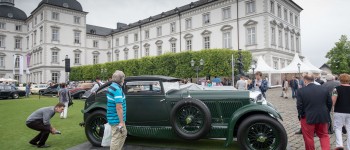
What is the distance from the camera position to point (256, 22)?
123 ft

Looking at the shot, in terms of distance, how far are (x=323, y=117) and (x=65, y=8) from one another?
60305 millimetres

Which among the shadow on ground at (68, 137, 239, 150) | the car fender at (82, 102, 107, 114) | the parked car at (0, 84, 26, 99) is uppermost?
the car fender at (82, 102, 107, 114)

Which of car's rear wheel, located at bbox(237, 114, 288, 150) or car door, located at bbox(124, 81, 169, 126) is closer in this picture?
car's rear wheel, located at bbox(237, 114, 288, 150)

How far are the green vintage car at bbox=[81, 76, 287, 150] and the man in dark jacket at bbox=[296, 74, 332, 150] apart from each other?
1.81ft

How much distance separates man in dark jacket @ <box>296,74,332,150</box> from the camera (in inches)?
216

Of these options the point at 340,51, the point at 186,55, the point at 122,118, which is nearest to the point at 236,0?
the point at 186,55

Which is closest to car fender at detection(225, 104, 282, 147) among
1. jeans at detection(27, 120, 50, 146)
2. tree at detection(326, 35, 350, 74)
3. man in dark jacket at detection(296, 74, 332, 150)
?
man in dark jacket at detection(296, 74, 332, 150)

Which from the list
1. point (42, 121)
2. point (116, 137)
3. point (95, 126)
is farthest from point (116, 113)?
point (42, 121)

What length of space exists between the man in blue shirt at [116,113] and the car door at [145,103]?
169cm

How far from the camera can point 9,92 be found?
26781 mm

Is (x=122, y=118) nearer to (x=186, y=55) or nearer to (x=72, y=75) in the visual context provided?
(x=186, y=55)

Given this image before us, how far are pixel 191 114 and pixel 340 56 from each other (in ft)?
190

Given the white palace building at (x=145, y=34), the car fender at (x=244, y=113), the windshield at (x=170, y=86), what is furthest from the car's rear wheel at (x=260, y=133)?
the white palace building at (x=145, y=34)

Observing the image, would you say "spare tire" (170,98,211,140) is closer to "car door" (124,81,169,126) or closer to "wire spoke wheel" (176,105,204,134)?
"wire spoke wheel" (176,105,204,134)
